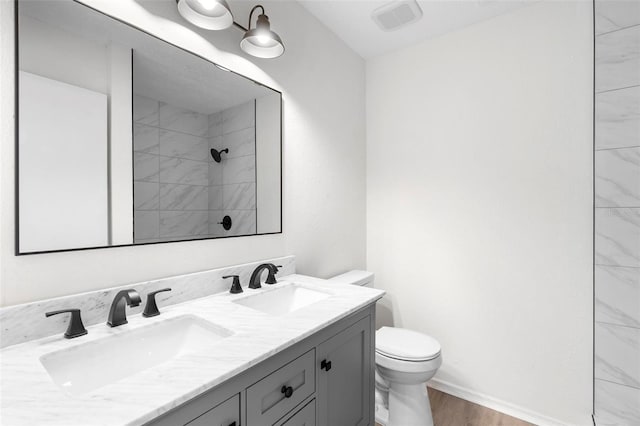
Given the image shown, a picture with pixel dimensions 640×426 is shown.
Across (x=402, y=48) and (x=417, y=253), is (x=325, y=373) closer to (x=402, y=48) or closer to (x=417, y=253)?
(x=417, y=253)

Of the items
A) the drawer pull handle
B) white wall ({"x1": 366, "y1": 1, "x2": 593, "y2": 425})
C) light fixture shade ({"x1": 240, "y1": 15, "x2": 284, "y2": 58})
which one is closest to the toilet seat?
white wall ({"x1": 366, "y1": 1, "x2": 593, "y2": 425})

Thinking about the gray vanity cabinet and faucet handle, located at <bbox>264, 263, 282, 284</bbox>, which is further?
faucet handle, located at <bbox>264, 263, 282, 284</bbox>

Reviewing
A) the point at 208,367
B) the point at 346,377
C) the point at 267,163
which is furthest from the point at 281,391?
the point at 267,163

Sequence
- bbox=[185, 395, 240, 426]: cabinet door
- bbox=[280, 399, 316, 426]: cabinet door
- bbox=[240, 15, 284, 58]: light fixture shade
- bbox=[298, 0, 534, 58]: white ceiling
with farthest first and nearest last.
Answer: bbox=[298, 0, 534, 58]: white ceiling < bbox=[240, 15, 284, 58]: light fixture shade < bbox=[280, 399, 316, 426]: cabinet door < bbox=[185, 395, 240, 426]: cabinet door

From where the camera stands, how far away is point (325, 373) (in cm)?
114

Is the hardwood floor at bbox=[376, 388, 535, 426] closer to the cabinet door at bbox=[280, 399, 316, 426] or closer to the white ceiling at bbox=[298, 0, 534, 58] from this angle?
the cabinet door at bbox=[280, 399, 316, 426]

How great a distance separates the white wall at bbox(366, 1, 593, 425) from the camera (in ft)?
5.76

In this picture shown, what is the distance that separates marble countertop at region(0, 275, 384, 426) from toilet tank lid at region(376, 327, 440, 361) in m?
0.67

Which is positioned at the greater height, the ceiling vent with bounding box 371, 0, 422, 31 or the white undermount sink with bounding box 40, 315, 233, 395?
the ceiling vent with bounding box 371, 0, 422, 31

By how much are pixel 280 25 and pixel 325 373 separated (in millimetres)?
1806
